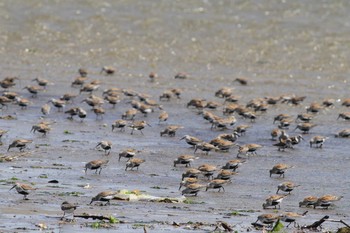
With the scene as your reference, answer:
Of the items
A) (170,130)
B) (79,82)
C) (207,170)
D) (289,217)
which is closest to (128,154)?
(207,170)

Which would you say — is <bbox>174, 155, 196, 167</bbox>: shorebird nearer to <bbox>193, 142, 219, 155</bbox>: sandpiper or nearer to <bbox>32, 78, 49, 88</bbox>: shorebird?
<bbox>193, 142, 219, 155</bbox>: sandpiper

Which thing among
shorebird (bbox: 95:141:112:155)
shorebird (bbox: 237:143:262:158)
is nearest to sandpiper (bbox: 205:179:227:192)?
shorebird (bbox: 237:143:262:158)

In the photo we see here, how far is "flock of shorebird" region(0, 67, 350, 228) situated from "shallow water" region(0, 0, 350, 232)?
18 centimetres

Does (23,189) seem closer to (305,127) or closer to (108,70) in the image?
(305,127)

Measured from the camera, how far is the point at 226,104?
26.7 meters

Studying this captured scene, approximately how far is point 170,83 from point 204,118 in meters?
4.69

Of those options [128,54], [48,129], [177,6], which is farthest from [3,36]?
[48,129]

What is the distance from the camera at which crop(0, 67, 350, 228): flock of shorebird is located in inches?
673

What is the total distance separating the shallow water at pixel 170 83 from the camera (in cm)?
1564

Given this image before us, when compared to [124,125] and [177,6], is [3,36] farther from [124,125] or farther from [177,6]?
[124,125]

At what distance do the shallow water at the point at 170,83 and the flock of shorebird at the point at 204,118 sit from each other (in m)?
0.18

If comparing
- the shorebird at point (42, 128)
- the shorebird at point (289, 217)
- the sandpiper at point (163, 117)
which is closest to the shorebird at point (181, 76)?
the sandpiper at point (163, 117)

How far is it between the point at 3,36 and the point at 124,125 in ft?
35.5

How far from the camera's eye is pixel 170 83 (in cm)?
2920
